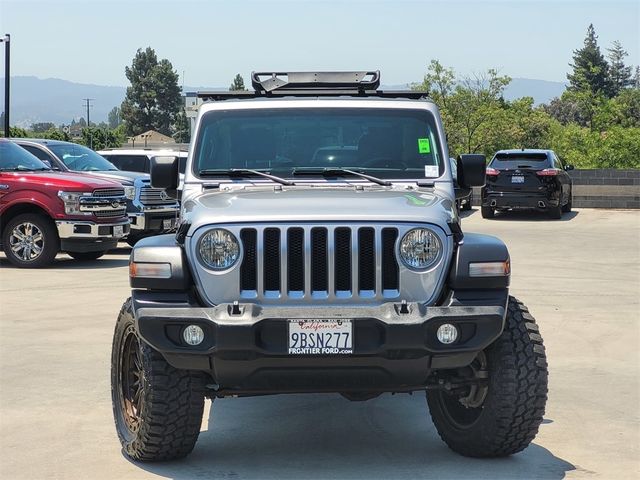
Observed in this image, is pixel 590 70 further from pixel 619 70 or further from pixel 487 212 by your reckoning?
pixel 487 212

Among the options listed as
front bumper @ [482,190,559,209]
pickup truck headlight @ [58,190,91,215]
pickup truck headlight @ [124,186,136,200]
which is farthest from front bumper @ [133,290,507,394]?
front bumper @ [482,190,559,209]

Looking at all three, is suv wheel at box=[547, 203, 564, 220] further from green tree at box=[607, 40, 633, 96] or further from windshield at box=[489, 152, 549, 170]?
green tree at box=[607, 40, 633, 96]

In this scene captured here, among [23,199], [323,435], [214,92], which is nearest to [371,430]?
[323,435]

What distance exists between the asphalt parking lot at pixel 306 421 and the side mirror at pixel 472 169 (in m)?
1.53

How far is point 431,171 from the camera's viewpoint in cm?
756

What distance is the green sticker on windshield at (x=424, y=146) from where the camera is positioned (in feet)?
25.1

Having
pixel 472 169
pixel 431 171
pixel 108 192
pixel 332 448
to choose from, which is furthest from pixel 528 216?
pixel 332 448

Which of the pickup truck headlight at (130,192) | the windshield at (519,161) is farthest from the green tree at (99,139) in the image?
the pickup truck headlight at (130,192)

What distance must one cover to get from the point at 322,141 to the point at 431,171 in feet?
2.37

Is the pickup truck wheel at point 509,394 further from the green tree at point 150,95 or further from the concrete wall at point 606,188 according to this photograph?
the green tree at point 150,95

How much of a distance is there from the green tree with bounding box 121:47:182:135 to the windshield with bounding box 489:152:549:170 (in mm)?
138003

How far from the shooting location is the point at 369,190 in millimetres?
6980

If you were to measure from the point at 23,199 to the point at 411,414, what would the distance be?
10391 mm

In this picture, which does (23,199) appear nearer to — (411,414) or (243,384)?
(411,414)
